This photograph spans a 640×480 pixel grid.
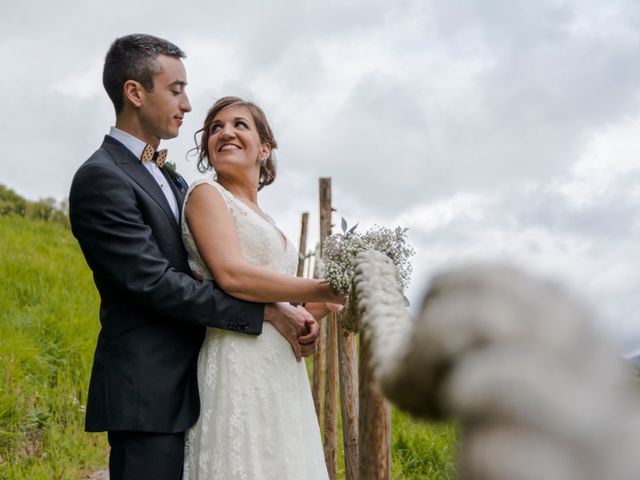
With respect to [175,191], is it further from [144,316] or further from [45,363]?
[45,363]

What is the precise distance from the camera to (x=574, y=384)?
67 cm

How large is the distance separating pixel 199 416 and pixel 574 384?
2324 mm

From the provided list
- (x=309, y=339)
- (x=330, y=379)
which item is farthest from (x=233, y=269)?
(x=330, y=379)

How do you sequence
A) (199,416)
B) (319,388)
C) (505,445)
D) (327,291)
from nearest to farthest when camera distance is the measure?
(505,445), (327,291), (199,416), (319,388)

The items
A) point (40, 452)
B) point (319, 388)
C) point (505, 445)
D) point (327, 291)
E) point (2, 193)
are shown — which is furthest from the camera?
point (2, 193)

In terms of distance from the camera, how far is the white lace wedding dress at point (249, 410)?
2711mm

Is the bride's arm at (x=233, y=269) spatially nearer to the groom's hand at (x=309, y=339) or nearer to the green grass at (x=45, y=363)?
the groom's hand at (x=309, y=339)

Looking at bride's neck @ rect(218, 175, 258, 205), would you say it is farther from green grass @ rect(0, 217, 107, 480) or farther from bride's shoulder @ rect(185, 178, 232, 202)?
green grass @ rect(0, 217, 107, 480)

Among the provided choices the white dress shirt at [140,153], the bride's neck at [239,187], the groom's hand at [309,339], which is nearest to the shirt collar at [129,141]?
the white dress shirt at [140,153]

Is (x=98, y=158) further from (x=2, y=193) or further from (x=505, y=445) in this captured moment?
(x=2, y=193)

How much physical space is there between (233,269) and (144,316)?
1.36 ft

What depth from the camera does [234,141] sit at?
3199 mm

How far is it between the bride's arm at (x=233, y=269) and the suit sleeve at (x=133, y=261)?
0.24ft

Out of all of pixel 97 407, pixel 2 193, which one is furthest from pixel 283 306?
pixel 2 193
